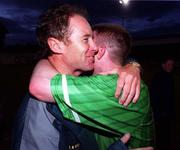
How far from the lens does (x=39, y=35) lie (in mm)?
1789

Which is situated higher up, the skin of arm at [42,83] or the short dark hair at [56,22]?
the short dark hair at [56,22]

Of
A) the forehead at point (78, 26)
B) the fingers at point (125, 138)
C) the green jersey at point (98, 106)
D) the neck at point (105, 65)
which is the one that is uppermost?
the forehead at point (78, 26)

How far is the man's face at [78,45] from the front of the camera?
164 centimetres

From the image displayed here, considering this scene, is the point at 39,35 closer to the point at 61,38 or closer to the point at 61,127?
the point at 61,38

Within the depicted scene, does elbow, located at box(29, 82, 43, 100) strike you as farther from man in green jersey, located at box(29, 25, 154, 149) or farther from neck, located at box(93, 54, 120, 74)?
neck, located at box(93, 54, 120, 74)

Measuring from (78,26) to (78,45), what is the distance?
0.32 ft

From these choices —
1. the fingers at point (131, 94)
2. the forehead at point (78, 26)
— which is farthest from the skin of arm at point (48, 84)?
the forehead at point (78, 26)

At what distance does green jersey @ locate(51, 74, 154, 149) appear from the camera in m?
1.50

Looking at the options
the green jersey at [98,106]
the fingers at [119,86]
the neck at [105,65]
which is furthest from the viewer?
the neck at [105,65]

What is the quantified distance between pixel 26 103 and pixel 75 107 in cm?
30

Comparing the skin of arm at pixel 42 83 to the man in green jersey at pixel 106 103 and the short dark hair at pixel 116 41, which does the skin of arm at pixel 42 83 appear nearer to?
the man in green jersey at pixel 106 103

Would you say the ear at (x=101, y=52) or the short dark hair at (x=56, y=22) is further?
the ear at (x=101, y=52)

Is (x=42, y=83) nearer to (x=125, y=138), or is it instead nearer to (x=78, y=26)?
(x=78, y=26)

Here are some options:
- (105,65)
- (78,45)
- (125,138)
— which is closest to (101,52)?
(105,65)
